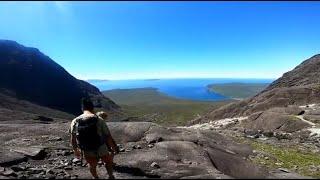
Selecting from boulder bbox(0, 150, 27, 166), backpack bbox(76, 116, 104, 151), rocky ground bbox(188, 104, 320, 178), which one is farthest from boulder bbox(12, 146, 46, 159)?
rocky ground bbox(188, 104, 320, 178)

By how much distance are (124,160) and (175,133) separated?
7.13 m

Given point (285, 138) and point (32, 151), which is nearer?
point (32, 151)

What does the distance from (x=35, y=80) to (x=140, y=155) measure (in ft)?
452

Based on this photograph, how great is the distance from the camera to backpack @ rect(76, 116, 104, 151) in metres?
15.9

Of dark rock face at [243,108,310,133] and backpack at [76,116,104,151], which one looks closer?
Result: backpack at [76,116,104,151]

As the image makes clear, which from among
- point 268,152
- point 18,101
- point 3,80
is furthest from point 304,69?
point 268,152

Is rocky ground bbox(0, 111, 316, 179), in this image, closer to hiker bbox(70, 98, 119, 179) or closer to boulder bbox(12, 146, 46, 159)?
boulder bbox(12, 146, 46, 159)

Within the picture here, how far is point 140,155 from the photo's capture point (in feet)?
73.0

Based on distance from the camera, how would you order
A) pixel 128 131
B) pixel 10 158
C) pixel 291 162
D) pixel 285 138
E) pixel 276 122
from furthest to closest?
Result: pixel 276 122 < pixel 285 138 < pixel 128 131 < pixel 291 162 < pixel 10 158

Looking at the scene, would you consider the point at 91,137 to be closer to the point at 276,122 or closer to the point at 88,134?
the point at 88,134

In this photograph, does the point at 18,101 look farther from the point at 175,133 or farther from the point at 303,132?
the point at 175,133

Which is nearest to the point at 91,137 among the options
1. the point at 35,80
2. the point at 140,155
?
the point at 140,155

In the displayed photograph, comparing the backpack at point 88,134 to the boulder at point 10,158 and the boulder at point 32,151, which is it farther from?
the boulder at point 32,151

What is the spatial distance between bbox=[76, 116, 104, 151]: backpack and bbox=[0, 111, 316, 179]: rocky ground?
6.51 ft
